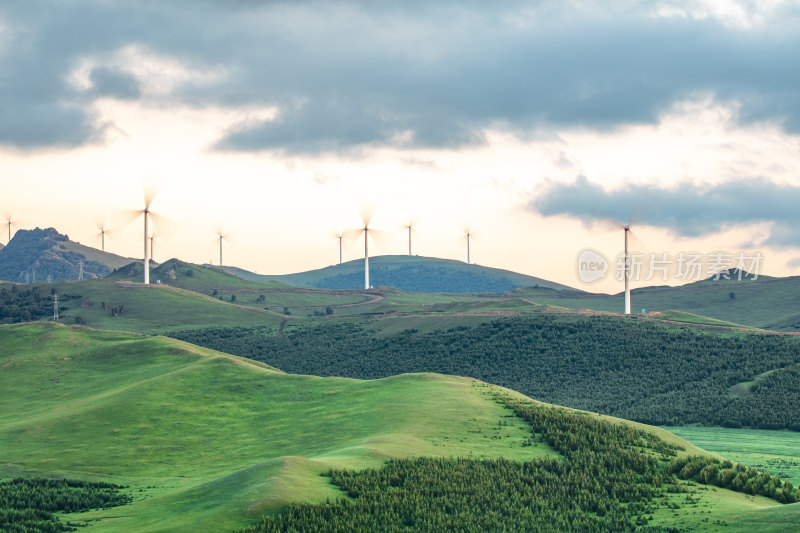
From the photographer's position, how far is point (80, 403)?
8412cm

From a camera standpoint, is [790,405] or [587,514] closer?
[587,514]

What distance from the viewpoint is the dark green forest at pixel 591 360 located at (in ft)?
375

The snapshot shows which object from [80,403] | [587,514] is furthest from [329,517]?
[80,403]

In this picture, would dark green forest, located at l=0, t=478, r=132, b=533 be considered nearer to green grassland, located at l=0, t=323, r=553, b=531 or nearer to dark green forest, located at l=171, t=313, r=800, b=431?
green grassland, located at l=0, t=323, r=553, b=531

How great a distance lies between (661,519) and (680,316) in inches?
5670

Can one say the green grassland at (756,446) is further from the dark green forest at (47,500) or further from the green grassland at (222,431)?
the dark green forest at (47,500)

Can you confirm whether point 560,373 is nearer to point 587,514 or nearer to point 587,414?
point 587,414

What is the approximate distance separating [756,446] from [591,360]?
220 ft

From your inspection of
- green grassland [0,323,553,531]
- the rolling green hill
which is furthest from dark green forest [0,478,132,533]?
green grassland [0,323,553,531]

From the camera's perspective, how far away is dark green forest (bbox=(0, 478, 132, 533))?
41438 millimetres

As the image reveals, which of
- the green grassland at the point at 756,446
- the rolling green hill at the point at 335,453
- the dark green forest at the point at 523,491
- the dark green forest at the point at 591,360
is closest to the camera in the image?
the dark green forest at the point at 523,491

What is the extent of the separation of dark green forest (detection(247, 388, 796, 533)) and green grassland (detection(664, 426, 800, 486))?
10.9 m

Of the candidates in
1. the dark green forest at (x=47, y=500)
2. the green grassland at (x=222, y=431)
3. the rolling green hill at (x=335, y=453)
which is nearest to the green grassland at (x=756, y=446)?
the rolling green hill at (x=335, y=453)

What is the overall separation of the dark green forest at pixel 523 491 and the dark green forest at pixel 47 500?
12890mm
